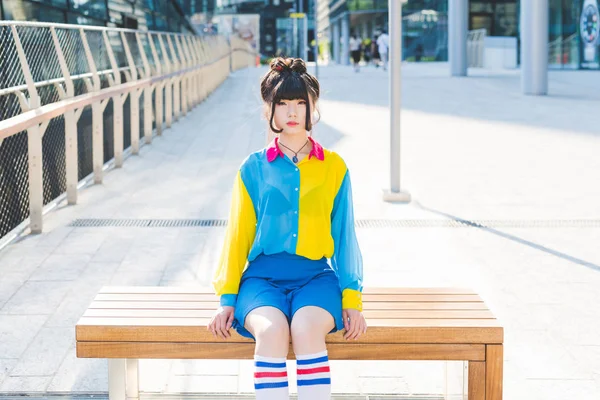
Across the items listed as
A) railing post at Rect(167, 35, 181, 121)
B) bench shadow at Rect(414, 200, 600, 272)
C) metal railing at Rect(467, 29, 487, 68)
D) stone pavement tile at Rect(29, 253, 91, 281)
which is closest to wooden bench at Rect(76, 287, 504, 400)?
stone pavement tile at Rect(29, 253, 91, 281)

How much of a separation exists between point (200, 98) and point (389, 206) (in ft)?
41.4

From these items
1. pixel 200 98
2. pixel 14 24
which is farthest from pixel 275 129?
pixel 200 98

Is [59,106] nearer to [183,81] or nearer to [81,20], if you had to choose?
[81,20]

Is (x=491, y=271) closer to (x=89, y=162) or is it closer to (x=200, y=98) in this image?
(x=89, y=162)

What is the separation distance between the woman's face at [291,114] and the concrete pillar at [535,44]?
17.0m

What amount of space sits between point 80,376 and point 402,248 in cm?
288

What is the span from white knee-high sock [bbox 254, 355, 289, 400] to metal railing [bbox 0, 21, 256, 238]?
3505 millimetres

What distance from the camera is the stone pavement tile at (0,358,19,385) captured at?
Result: 3717 mm

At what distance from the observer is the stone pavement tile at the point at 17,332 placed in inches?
159

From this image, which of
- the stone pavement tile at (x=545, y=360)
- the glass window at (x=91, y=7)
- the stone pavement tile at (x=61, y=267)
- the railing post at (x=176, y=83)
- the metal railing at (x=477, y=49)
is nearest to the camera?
the stone pavement tile at (x=545, y=360)

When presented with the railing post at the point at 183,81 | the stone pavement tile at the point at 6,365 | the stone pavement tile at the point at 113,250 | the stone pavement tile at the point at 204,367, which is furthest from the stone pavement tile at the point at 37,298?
the railing post at the point at 183,81

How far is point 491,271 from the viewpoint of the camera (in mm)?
5480

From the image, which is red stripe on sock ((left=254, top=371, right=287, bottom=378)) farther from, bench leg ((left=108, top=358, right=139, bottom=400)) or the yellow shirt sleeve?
bench leg ((left=108, top=358, right=139, bottom=400))

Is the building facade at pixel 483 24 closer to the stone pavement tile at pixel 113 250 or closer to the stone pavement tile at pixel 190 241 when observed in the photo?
the stone pavement tile at pixel 190 241
